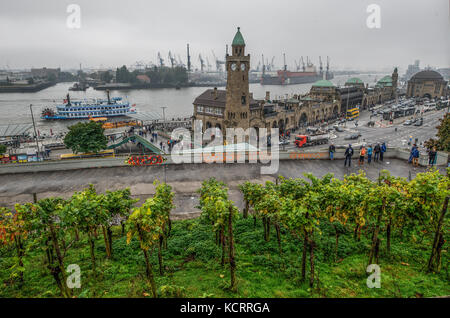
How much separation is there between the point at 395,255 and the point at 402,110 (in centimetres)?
8739

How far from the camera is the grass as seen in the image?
348 inches

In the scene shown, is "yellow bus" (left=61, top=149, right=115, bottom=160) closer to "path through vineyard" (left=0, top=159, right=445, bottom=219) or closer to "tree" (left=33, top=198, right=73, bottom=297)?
"path through vineyard" (left=0, top=159, right=445, bottom=219)

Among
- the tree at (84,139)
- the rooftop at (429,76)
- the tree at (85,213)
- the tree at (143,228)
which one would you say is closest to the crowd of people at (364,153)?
the tree at (143,228)

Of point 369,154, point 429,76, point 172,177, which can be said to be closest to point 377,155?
point 369,154

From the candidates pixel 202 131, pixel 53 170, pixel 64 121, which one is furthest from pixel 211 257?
pixel 64 121

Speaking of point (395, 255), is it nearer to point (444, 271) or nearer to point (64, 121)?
point (444, 271)

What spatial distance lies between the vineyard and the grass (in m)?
0.04

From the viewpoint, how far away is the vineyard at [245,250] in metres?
8.70

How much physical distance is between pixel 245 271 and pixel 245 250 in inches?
64.9

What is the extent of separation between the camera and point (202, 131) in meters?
59.3

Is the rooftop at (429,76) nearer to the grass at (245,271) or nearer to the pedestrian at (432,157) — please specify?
the pedestrian at (432,157)

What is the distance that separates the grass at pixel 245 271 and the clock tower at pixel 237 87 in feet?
135

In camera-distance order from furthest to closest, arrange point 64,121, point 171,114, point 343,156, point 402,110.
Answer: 1. point 171,114
2. point 64,121
3. point 402,110
4. point 343,156

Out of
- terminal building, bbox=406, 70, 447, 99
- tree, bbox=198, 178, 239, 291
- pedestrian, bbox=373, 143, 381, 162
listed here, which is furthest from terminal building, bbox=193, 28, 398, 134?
terminal building, bbox=406, 70, 447, 99
